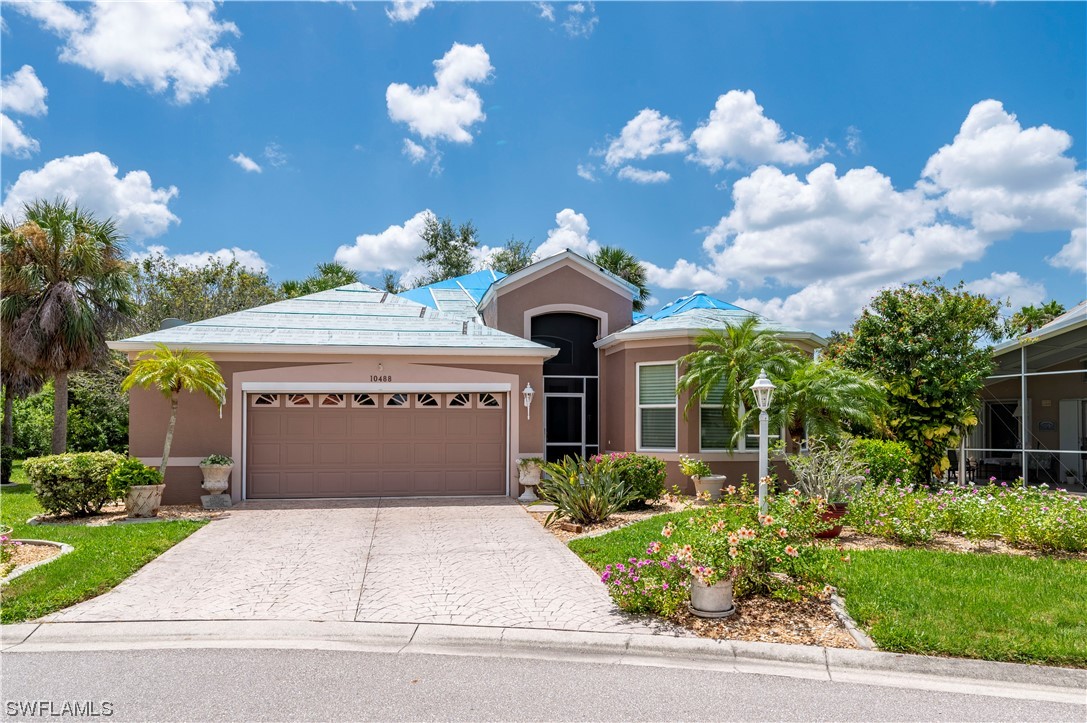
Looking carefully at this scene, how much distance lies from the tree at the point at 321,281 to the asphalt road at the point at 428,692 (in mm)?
25007

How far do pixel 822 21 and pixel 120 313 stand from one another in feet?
59.2

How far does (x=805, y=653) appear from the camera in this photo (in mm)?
5430

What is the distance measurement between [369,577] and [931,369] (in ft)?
43.2

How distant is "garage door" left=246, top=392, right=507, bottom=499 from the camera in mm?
13578

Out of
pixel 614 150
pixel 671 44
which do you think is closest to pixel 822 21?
pixel 671 44

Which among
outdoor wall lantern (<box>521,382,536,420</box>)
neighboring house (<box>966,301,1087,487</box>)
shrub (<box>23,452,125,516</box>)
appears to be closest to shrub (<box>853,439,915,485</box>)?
neighboring house (<box>966,301,1087,487</box>)

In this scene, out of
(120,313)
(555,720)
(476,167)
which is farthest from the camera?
(476,167)

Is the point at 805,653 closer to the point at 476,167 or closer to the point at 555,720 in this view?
the point at 555,720

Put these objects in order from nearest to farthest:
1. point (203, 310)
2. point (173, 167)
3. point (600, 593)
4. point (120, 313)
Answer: point (600, 593), point (173, 167), point (120, 313), point (203, 310)

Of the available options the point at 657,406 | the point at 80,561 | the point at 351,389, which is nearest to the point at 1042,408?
the point at 657,406

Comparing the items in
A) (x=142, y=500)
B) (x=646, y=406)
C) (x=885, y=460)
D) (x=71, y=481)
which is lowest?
(x=142, y=500)

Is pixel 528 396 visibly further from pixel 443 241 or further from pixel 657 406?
pixel 443 241

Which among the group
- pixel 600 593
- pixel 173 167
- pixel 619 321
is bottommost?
pixel 600 593

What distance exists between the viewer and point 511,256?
32.4m
